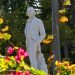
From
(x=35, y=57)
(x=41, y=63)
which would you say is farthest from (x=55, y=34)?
(x=41, y=63)

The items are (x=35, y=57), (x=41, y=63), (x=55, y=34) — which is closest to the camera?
(x=41, y=63)

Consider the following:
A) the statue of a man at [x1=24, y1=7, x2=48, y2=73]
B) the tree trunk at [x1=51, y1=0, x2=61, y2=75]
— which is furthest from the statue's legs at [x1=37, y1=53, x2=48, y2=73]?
the tree trunk at [x1=51, y1=0, x2=61, y2=75]

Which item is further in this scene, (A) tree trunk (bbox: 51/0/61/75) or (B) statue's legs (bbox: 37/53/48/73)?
(A) tree trunk (bbox: 51/0/61/75)

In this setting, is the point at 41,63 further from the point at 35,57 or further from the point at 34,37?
the point at 34,37

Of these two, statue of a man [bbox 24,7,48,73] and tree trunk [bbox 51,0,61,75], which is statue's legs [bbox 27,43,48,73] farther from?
tree trunk [bbox 51,0,61,75]

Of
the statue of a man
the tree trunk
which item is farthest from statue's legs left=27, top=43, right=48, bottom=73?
the tree trunk

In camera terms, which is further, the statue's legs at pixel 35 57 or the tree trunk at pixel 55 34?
the tree trunk at pixel 55 34

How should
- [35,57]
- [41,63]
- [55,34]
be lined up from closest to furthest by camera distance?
1. [41,63]
2. [35,57]
3. [55,34]

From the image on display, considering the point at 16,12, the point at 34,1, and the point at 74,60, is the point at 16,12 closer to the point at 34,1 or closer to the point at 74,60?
the point at 34,1

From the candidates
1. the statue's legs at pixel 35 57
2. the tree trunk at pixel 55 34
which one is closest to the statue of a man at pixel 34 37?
the statue's legs at pixel 35 57

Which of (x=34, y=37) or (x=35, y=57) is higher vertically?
(x=34, y=37)

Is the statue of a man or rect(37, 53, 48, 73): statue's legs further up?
the statue of a man

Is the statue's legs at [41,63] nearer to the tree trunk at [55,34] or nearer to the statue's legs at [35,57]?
the statue's legs at [35,57]

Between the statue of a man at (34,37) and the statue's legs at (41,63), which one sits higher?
the statue of a man at (34,37)
